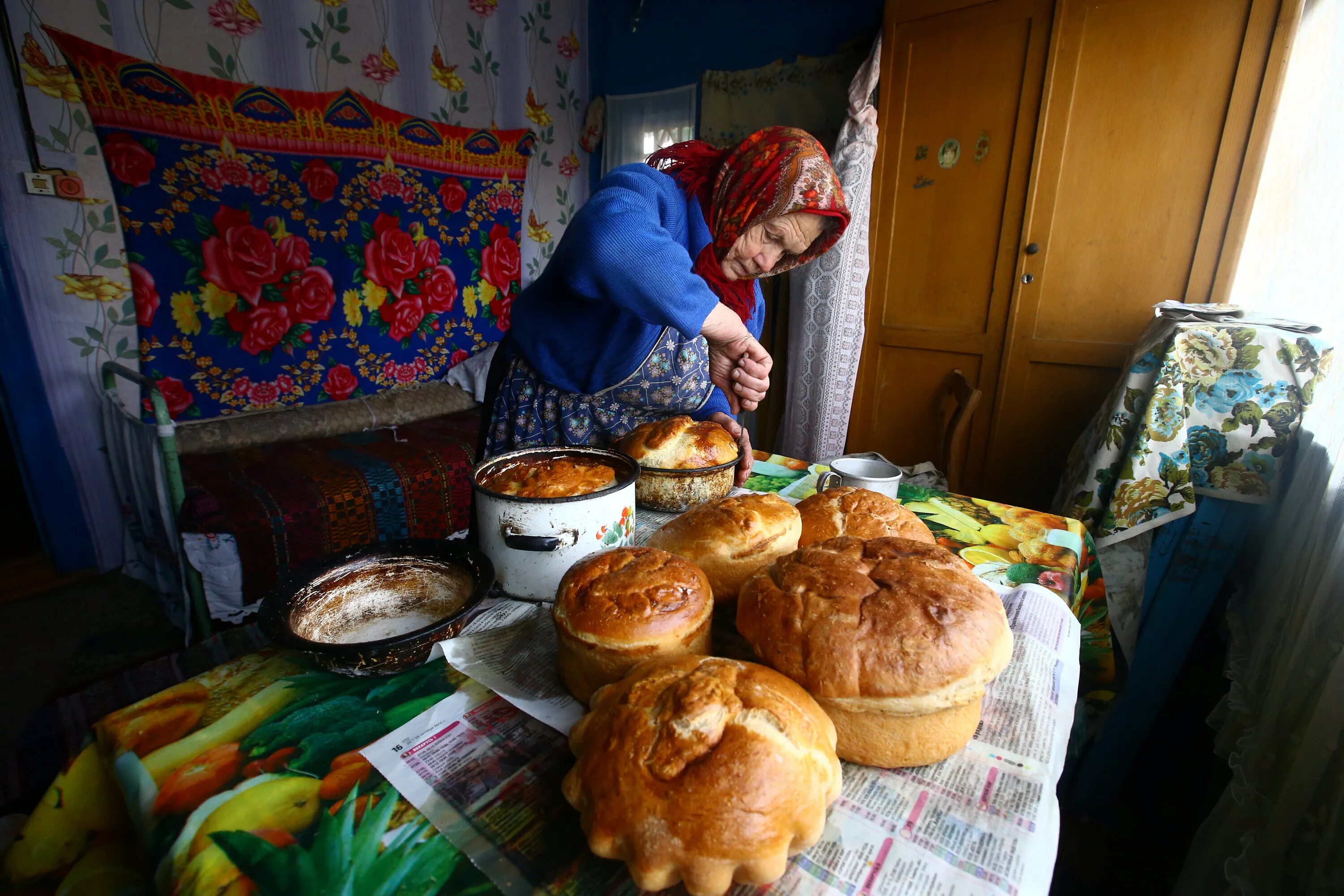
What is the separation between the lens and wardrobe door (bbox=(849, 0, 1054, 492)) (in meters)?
2.81

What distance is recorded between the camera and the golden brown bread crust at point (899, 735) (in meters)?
0.73

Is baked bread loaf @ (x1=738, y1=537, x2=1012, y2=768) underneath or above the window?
underneath

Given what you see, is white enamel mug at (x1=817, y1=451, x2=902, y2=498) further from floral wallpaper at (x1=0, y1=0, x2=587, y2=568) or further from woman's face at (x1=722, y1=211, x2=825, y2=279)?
floral wallpaper at (x1=0, y1=0, x2=587, y2=568)

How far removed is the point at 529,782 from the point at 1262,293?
10.5 feet

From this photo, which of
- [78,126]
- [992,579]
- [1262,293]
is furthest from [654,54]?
[992,579]

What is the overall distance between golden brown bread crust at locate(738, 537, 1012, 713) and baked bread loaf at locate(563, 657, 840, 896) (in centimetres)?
6

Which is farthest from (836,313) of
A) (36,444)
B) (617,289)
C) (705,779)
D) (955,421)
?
(36,444)

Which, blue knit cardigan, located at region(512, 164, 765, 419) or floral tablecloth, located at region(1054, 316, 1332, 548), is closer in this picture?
blue knit cardigan, located at region(512, 164, 765, 419)

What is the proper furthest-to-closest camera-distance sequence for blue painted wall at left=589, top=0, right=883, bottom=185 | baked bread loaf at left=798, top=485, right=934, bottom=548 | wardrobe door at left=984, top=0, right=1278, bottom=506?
blue painted wall at left=589, top=0, right=883, bottom=185, wardrobe door at left=984, top=0, right=1278, bottom=506, baked bread loaf at left=798, top=485, right=934, bottom=548

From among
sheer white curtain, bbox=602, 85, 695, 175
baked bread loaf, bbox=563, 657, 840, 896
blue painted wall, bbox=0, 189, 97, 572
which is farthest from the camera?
sheer white curtain, bbox=602, 85, 695, 175

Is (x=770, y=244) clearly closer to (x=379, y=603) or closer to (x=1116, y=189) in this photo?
(x=379, y=603)

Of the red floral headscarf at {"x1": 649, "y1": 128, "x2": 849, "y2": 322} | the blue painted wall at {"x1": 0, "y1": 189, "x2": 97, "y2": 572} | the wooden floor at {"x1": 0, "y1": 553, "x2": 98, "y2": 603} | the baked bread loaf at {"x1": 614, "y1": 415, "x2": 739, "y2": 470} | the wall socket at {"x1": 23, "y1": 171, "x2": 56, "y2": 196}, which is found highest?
the wall socket at {"x1": 23, "y1": 171, "x2": 56, "y2": 196}

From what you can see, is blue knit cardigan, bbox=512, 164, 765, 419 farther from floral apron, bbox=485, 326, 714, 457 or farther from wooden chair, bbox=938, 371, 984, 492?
wooden chair, bbox=938, 371, 984, 492

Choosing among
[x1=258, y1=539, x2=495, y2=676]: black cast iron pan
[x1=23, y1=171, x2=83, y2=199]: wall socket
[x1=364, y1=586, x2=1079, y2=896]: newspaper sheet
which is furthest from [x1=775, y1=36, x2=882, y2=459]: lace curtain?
[x1=23, y1=171, x2=83, y2=199]: wall socket
